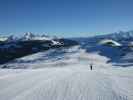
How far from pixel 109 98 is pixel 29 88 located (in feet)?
19.4

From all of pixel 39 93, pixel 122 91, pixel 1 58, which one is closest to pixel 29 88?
pixel 39 93

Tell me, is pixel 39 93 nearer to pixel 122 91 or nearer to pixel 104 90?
pixel 104 90

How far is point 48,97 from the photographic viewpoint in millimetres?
11578

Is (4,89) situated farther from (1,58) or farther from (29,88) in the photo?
(1,58)

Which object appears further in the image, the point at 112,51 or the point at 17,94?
the point at 112,51

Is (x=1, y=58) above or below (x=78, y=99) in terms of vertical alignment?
below

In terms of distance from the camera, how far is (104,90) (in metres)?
13.1

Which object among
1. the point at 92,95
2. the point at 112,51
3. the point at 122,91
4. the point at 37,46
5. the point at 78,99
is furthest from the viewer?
the point at 37,46

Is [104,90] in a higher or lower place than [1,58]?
higher

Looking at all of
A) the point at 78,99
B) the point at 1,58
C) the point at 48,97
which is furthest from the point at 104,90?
the point at 1,58

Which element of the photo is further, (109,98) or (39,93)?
(39,93)

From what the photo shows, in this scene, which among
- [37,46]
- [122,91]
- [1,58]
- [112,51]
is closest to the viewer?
[122,91]

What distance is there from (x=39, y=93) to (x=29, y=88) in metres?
1.60

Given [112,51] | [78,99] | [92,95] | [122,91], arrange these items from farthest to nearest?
[112,51] → [122,91] → [92,95] → [78,99]
